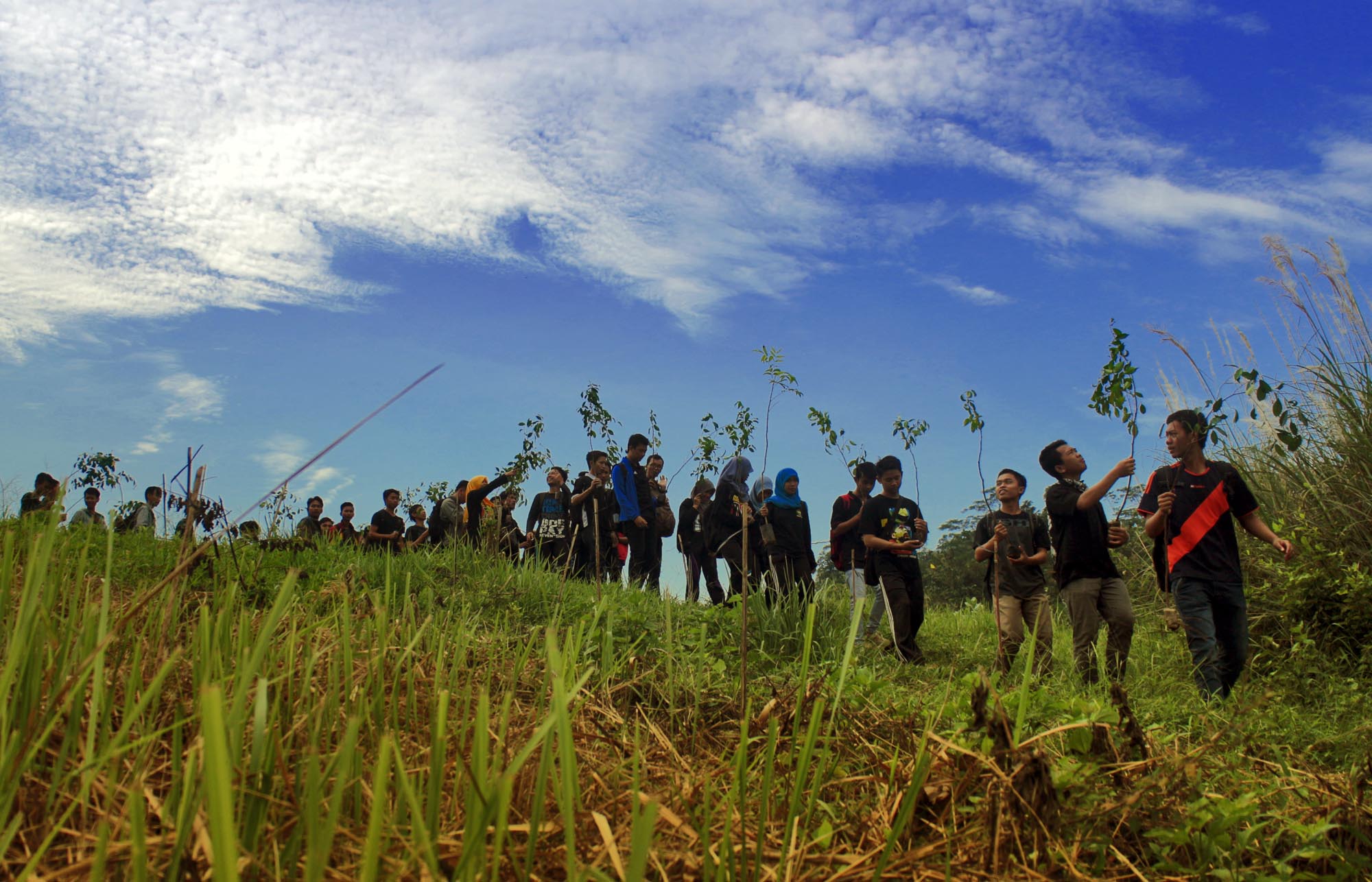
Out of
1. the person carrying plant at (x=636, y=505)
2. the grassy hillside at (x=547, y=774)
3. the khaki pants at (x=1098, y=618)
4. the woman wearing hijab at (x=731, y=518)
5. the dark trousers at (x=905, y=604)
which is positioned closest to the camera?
the grassy hillside at (x=547, y=774)

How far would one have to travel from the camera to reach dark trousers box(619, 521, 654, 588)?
37.8 feet

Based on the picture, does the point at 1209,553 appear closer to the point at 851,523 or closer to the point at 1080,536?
the point at 1080,536

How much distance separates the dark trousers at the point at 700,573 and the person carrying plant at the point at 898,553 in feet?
10.9

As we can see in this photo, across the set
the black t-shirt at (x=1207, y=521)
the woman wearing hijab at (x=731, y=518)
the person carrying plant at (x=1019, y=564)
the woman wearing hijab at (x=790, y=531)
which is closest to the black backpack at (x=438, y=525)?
the woman wearing hijab at (x=731, y=518)

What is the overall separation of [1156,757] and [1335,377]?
7019 mm

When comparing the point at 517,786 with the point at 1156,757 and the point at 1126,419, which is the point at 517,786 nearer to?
the point at 1156,757

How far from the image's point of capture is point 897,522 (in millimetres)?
8953

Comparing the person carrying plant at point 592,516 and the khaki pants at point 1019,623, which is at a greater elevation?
the person carrying plant at point 592,516

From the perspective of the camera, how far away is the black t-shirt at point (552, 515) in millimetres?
11945

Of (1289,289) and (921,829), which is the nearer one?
(921,829)

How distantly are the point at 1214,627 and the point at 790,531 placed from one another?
507 centimetres

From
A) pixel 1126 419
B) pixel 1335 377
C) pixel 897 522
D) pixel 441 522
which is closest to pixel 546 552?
pixel 441 522

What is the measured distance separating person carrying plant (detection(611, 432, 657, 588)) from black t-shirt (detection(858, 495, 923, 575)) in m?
3.25

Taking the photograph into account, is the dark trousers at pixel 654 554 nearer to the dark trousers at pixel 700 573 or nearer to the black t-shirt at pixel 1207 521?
the dark trousers at pixel 700 573
